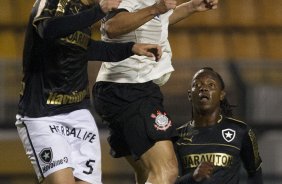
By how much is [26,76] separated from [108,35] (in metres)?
0.50

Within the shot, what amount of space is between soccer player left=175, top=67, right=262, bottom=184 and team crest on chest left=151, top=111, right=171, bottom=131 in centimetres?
33

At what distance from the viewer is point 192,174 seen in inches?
175

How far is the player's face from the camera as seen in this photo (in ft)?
15.6

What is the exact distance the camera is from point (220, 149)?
4.77 metres

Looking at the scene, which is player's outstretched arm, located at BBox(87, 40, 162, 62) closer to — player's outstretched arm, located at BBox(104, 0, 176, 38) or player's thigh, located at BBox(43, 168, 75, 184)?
player's outstretched arm, located at BBox(104, 0, 176, 38)

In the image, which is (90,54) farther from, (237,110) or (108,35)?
(237,110)

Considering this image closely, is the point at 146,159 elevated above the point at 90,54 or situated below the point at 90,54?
below

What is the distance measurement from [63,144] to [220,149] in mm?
1001

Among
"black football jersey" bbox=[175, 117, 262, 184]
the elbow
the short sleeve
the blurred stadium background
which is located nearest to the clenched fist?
the elbow

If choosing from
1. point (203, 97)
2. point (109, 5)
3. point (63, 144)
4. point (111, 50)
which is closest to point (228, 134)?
point (203, 97)

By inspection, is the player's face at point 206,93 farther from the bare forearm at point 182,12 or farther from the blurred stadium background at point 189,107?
the blurred stadium background at point 189,107

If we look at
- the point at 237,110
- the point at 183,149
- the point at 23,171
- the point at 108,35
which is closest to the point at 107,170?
the point at 23,171

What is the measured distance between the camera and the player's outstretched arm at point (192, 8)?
186 inches

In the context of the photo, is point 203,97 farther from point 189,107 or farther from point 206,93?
point 189,107
